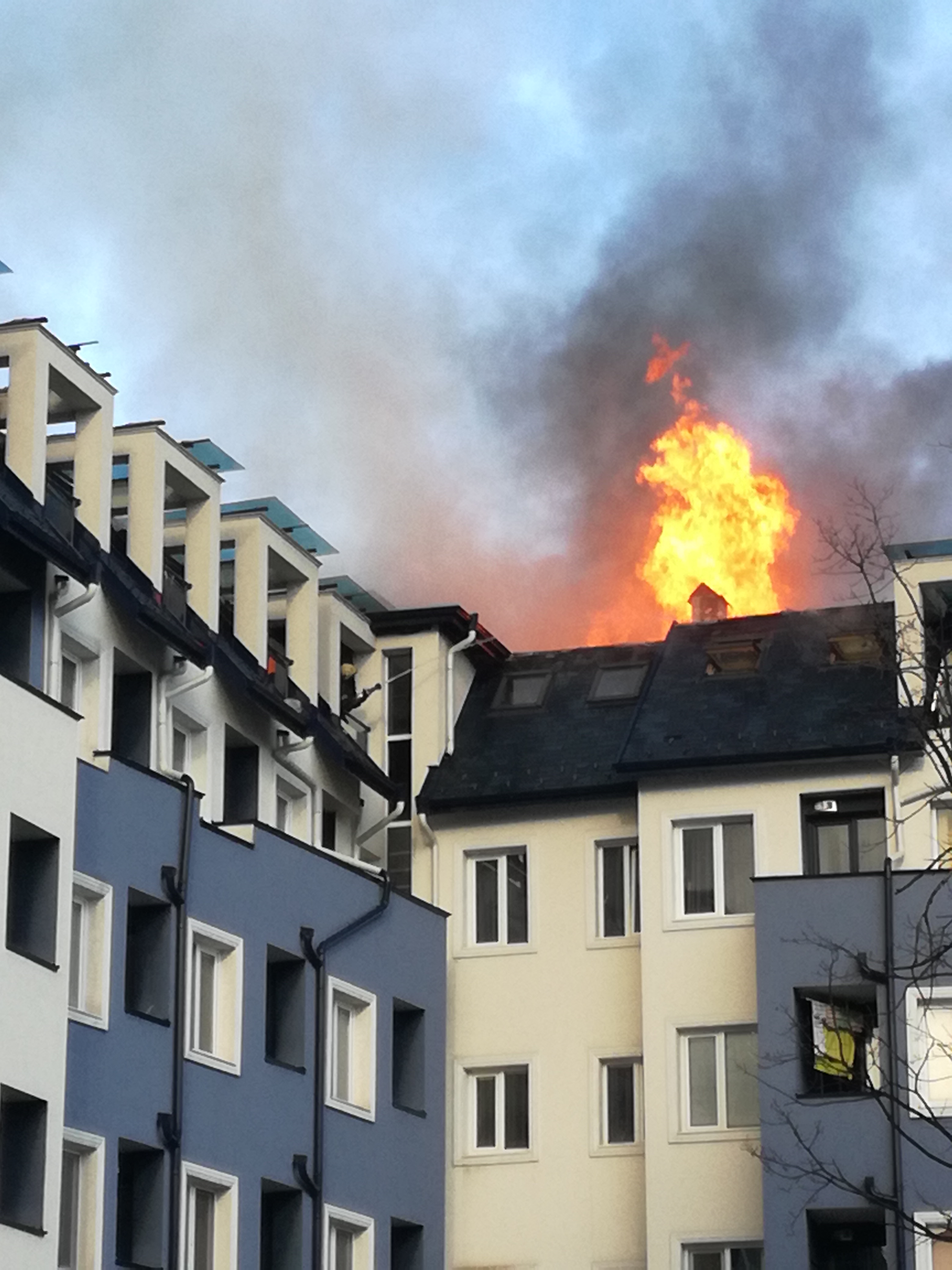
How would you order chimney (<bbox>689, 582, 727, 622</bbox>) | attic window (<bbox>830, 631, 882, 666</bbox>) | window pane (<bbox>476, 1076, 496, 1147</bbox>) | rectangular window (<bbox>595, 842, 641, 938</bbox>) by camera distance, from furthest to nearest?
1. chimney (<bbox>689, 582, 727, 622</bbox>)
2. attic window (<bbox>830, 631, 882, 666</bbox>)
3. rectangular window (<bbox>595, 842, 641, 938</bbox>)
4. window pane (<bbox>476, 1076, 496, 1147</bbox>)

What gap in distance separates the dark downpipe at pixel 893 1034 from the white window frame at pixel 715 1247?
11.3 ft

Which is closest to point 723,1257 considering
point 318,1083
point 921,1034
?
point 921,1034

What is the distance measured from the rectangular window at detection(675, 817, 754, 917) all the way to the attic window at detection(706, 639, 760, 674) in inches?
148

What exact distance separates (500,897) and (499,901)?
7cm

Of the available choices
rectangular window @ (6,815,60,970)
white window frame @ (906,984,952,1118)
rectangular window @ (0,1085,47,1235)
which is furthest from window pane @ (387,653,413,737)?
rectangular window @ (0,1085,47,1235)

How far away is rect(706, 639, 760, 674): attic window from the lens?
51.2 m

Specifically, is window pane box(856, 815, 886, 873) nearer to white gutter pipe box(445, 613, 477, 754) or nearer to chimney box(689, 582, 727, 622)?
white gutter pipe box(445, 613, 477, 754)

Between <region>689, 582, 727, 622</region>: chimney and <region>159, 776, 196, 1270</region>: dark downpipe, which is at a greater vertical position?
<region>689, 582, 727, 622</region>: chimney

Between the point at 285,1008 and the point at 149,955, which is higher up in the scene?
the point at 149,955

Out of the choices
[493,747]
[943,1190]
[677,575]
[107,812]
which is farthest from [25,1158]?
[677,575]

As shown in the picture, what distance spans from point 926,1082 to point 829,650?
992 cm

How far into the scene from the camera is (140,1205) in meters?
38.7

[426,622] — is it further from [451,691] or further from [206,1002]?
Answer: [206,1002]

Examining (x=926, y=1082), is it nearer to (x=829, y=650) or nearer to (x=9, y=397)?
(x=829, y=650)
